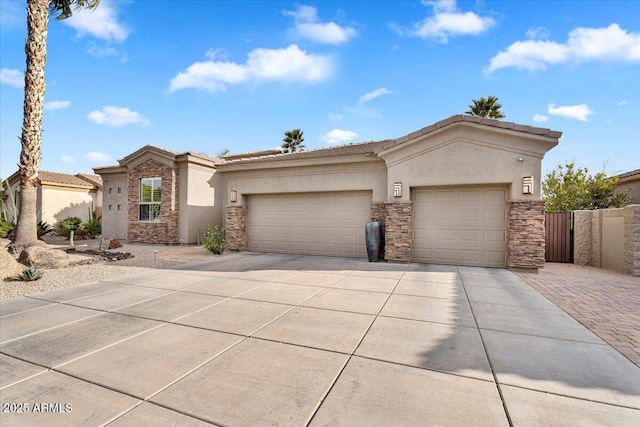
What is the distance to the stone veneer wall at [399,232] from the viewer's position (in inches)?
380

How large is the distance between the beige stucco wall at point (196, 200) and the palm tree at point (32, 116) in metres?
5.76

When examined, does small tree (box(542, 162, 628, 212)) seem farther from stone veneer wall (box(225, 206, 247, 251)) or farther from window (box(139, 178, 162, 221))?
window (box(139, 178, 162, 221))

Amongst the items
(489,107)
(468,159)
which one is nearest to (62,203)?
(468,159)

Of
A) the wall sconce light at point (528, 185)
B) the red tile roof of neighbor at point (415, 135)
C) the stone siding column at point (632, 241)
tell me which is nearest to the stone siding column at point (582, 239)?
the stone siding column at point (632, 241)

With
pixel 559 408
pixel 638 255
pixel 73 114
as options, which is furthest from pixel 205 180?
pixel 638 255

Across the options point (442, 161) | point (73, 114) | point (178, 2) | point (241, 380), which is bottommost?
point (241, 380)

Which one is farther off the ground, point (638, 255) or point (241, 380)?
point (638, 255)

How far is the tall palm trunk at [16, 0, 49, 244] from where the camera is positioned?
10844 millimetres

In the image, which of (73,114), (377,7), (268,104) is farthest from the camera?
(268,104)

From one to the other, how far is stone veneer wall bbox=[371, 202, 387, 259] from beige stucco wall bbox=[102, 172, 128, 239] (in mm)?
16701

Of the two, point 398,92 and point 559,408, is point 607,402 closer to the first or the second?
point 559,408

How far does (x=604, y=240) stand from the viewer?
9625mm

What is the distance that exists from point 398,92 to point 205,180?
11609 millimetres

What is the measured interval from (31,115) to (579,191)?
2620 centimetres
